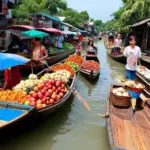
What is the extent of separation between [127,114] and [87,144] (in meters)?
1.17

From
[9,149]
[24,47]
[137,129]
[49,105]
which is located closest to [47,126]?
[49,105]

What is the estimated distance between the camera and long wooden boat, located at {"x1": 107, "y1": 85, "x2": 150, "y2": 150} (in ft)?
14.8

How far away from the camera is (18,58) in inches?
232

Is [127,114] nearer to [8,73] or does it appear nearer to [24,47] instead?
[8,73]

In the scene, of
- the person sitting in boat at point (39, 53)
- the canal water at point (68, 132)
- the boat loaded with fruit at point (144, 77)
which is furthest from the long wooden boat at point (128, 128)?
the person sitting in boat at point (39, 53)

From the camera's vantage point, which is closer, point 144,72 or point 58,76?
point 58,76

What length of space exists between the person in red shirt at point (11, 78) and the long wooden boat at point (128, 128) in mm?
2667

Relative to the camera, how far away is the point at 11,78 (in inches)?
277

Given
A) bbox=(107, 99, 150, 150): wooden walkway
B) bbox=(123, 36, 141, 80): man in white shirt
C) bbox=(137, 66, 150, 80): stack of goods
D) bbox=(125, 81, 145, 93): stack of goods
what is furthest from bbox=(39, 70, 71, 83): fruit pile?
bbox=(137, 66, 150, 80): stack of goods

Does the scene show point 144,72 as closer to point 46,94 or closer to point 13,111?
point 46,94

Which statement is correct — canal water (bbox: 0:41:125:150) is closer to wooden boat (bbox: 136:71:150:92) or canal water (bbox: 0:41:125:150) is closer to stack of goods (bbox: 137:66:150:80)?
wooden boat (bbox: 136:71:150:92)

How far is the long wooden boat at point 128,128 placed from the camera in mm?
4520

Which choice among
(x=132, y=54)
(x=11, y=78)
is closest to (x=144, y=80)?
(x=132, y=54)

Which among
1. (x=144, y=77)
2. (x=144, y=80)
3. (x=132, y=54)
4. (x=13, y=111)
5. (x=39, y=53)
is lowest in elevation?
(x=13, y=111)
